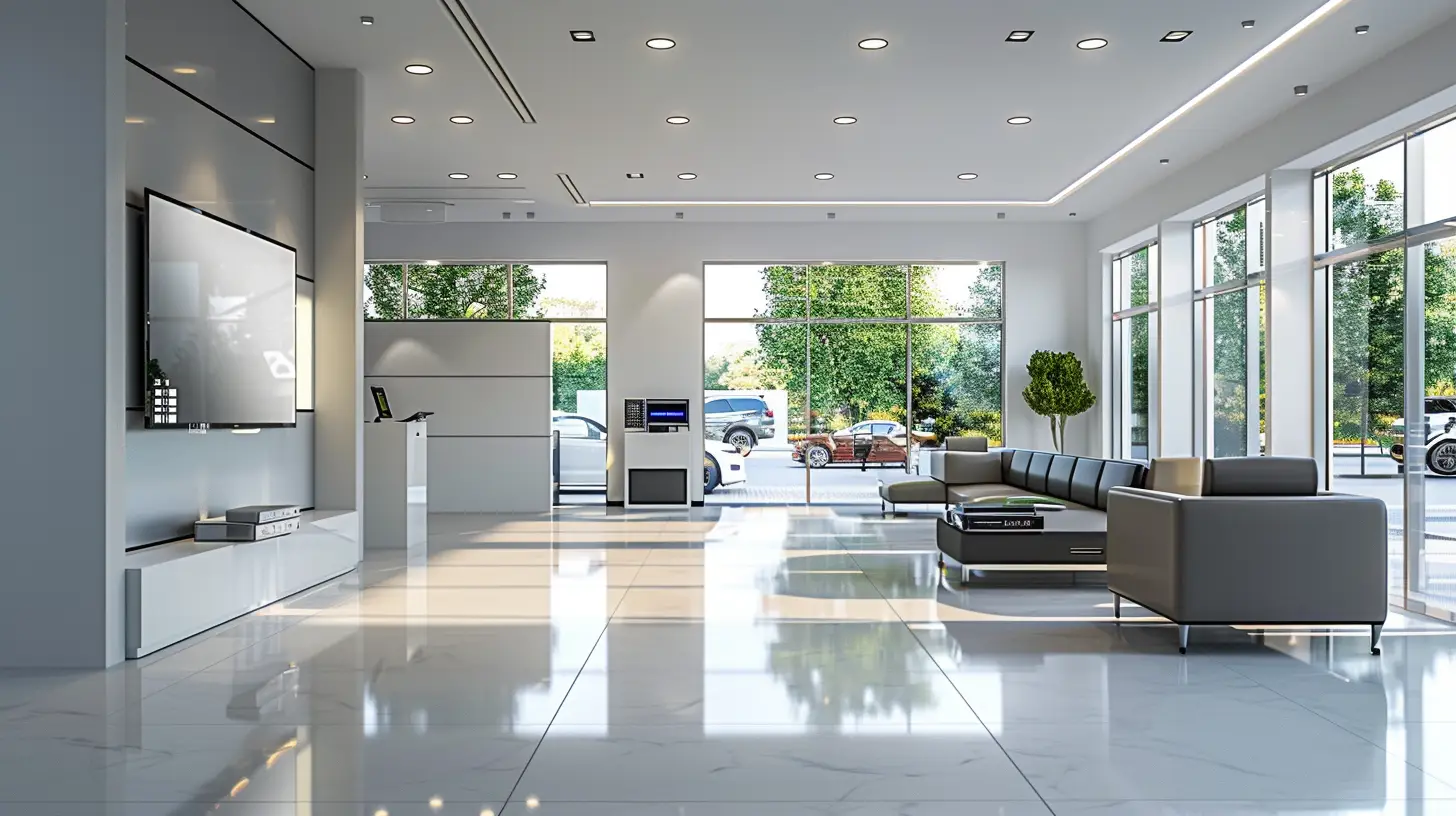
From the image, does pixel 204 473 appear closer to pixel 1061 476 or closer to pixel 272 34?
pixel 272 34

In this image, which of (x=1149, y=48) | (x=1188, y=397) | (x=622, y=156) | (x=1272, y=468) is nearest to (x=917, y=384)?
(x=1188, y=397)

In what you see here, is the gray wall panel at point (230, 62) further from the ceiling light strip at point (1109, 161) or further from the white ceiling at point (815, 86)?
the ceiling light strip at point (1109, 161)

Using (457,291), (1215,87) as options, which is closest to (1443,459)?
(1215,87)

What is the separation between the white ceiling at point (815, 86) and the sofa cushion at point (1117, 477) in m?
2.84

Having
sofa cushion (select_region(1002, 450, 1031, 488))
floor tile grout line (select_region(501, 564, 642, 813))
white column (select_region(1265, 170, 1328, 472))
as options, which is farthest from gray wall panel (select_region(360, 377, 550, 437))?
white column (select_region(1265, 170, 1328, 472))

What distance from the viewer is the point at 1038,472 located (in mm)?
10531

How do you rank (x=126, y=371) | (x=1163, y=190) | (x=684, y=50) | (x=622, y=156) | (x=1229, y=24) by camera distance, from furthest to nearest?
(x=1163, y=190)
(x=622, y=156)
(x=684, y=50)
(x=1229, y=24)
(x=126, y=371)

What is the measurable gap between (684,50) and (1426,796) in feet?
19.3

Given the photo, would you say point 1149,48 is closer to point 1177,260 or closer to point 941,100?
point 941,100

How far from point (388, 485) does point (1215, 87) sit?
23.8ft

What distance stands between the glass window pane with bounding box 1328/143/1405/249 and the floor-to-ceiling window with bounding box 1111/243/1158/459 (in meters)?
3.69

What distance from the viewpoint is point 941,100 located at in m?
8.55

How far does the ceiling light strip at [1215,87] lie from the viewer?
22.1 feet

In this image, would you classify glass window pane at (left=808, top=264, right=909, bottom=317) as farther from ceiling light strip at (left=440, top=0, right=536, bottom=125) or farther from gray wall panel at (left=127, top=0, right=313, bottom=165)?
gray wall panel at (left=127, top=0, right=313, bottom=165)
